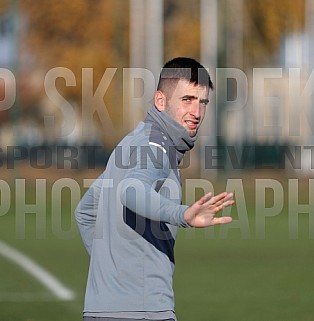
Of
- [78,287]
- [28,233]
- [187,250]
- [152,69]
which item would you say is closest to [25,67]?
[152,69]

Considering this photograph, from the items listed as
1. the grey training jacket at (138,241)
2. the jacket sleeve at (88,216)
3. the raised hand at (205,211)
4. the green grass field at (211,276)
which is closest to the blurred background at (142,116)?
the green grass field at (211,276)

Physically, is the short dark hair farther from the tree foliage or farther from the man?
the tree foliage

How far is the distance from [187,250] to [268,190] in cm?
1921

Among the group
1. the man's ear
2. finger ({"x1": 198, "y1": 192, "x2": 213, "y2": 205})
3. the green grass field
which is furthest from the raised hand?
the green grass field

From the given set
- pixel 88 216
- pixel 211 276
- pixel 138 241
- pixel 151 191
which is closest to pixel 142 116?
pixel 211 276

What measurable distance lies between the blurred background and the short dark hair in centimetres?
703

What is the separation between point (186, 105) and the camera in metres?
6.77

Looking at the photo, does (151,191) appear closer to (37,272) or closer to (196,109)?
(196,109)

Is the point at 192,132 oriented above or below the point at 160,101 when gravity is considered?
below

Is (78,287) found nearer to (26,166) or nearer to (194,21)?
(26,166)

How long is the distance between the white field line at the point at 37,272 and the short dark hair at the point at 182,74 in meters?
8.69

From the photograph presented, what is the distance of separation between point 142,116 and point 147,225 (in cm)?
4611

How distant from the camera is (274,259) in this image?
20.8 meters

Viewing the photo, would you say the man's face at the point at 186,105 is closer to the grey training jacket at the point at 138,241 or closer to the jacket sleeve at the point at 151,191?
the grey training jacket at the point at 138,241
